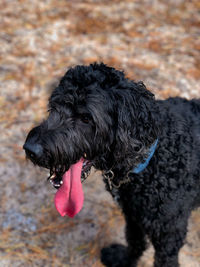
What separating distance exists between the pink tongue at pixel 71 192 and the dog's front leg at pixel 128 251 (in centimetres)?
89

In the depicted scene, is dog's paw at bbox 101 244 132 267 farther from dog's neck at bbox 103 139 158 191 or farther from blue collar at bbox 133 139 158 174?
blue collar at bbox 133 139 158 174

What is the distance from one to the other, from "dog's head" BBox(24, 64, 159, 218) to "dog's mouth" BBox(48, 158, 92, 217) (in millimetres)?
62

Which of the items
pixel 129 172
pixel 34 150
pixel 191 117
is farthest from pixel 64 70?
pixel 34 150

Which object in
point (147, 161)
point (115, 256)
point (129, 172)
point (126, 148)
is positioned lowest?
point (115, 256)

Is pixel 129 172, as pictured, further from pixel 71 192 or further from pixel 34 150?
pixel 34 150

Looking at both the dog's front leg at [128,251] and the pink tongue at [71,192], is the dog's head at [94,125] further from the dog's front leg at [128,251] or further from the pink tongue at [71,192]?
the dog's front leg at [128,251]

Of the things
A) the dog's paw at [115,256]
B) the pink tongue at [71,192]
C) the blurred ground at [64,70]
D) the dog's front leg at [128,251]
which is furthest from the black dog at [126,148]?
the blurred ground at [64,70]

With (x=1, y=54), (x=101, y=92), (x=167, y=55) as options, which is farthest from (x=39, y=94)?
(x=101, y=92)

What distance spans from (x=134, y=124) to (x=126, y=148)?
0.72 feet

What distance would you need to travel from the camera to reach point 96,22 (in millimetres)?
7160

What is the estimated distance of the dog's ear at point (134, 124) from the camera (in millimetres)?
2775

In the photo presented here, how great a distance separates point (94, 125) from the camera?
108 inches

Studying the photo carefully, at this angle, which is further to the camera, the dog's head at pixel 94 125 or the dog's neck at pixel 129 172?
the dog's neck at pixel 129 172

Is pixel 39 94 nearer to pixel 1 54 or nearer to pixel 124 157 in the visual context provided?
pixel 1 54
